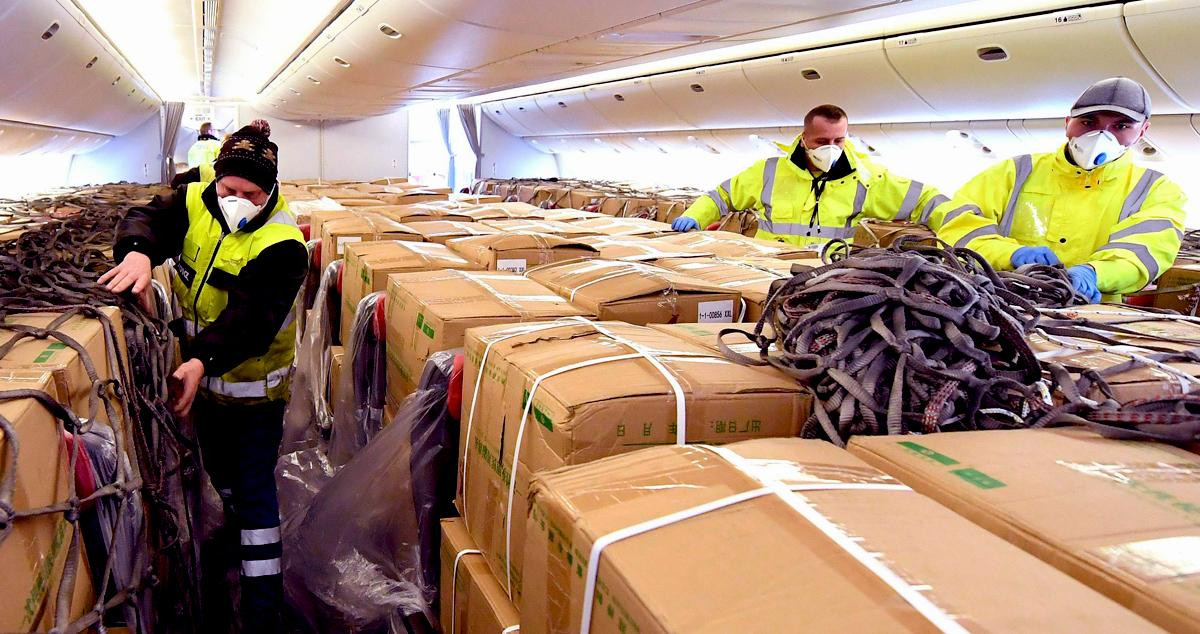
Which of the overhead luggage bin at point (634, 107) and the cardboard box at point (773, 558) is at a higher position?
the overhead luggage bin at point (634, 107)

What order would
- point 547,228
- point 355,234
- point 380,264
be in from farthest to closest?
point 547,228
point 355,234
point 380,264

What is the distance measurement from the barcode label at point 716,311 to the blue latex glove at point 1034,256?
4.06ft

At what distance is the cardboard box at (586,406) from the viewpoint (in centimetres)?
150

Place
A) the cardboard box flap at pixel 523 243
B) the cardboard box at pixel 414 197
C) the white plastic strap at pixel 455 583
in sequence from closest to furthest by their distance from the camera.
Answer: the white plastic strap at pixel 455 583
the cardboard box flap at pixel 523 243
the cardboard box at pixel 414 197

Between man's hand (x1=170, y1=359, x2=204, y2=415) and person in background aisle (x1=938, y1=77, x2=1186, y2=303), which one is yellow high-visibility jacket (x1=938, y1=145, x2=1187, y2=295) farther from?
man's hand (x1=170, y1=359, x2=204, y2=415)

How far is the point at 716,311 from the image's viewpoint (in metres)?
2.66

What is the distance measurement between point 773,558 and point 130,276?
226cm

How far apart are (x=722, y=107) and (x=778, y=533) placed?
7369 mm

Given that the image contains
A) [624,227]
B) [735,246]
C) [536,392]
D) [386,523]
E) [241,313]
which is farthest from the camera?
[624,227]

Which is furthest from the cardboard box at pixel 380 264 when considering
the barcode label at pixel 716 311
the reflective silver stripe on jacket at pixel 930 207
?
the reflective silver stripe on jacket at pixel 930 207

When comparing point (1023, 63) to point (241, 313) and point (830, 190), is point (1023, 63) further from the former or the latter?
point (241, 313)

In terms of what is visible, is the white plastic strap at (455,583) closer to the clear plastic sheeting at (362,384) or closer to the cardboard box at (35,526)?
the cardboard box at (35,526)

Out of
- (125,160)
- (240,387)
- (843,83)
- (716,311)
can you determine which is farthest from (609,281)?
(125,160)

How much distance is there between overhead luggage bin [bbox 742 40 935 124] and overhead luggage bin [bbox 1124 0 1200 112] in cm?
162
